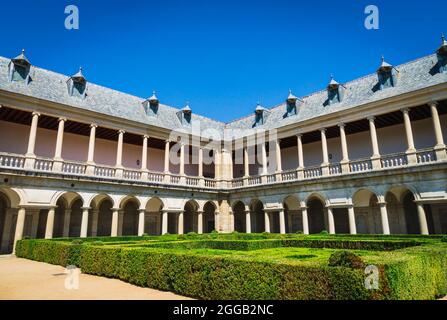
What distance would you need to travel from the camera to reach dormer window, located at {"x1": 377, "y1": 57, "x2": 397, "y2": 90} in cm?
2427

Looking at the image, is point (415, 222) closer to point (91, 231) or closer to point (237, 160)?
point (237, 160)

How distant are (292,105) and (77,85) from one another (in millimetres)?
19411

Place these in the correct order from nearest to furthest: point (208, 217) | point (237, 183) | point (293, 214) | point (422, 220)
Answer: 1. point (422, 220)
2. point (293, 214)
3. point (237, 183)
4. point (208, 217)

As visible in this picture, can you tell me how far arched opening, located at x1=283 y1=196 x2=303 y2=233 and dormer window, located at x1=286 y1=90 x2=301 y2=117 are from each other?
814 centimetres

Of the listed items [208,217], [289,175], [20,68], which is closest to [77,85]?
[20,68]

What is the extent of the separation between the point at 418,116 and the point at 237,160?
1728 centimetres

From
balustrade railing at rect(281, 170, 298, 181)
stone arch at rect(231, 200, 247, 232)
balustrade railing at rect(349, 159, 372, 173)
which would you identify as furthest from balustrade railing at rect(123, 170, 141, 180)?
balustrade railing at rect(349, 159, 372, 173)

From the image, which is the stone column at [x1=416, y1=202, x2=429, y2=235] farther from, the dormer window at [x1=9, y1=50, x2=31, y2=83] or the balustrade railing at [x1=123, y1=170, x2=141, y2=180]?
the dormer window at [x1=9, y1=50, x2=31, y2=83]

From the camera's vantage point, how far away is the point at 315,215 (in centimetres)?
2908

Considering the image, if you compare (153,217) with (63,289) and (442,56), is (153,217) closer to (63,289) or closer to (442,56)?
(63,289)

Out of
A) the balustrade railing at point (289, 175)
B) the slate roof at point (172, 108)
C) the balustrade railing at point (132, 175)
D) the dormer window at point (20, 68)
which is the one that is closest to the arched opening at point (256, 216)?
the balustrade railing at point (289, 175)

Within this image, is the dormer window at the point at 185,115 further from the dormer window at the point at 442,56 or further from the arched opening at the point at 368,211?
the dormer window at the point at 442,56
